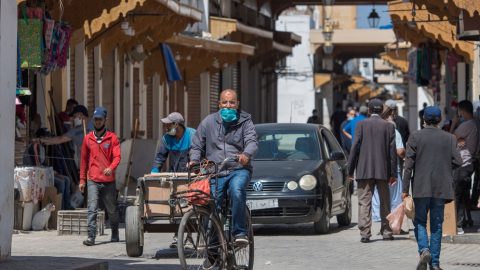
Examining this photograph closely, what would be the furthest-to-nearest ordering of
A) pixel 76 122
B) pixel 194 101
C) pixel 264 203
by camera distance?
pixel 194 101 → pixel 76 122 → pixel 264 203

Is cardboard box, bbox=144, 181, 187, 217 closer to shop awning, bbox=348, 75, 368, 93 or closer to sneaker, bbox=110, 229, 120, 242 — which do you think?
sneaker, bbox=110, 229, 120, 242

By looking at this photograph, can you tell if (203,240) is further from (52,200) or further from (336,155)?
(52,200)

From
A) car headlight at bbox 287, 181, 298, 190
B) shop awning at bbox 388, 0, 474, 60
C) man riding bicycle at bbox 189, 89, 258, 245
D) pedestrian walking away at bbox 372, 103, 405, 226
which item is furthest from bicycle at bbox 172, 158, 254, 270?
shop awning at bbox 388, 0, 474, 60

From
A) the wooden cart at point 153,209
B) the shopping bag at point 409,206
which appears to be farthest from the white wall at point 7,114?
the shopping bag at point 409,206

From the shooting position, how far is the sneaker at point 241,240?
11.3 metres

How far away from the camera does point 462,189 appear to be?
1681 cm

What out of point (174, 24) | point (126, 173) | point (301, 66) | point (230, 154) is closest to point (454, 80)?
point (174, 24)

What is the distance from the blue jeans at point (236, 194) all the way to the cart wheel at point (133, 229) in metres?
2.25

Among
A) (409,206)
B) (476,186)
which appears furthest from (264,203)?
(409,206)

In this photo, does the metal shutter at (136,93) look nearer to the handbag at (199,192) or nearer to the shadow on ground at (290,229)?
the shadow on ground at (290,229)

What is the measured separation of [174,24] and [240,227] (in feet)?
51.9

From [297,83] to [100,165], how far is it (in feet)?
146

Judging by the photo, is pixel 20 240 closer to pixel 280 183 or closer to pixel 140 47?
pixel 280 183

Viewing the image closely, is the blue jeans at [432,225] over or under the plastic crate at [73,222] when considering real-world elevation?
over
